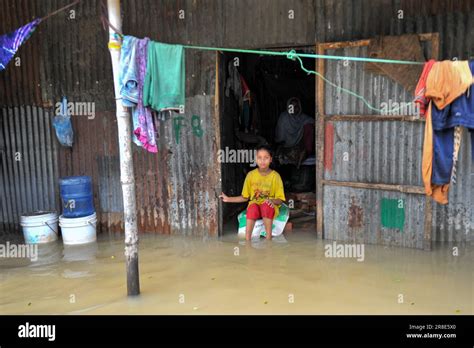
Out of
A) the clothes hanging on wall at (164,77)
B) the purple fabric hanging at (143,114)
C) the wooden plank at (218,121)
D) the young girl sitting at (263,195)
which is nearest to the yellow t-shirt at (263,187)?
the young girl sitting at (263,195)

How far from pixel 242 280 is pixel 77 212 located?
10.3 feet

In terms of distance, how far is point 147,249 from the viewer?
6438 millimetres

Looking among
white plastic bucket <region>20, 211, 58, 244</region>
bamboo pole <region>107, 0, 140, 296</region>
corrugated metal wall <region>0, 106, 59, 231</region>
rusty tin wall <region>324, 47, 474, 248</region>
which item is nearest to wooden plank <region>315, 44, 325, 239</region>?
rusty tin wall <region>324, 47, 474, 248</region>

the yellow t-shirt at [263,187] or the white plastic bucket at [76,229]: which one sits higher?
the yellow t-shirt at [263,187]

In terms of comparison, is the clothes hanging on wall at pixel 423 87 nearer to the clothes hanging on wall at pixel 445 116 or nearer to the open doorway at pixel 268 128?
the clothes hanging on wall at pixel 445 116

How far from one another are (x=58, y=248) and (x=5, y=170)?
1948 mm

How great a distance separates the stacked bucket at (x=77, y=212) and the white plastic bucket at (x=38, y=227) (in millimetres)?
224

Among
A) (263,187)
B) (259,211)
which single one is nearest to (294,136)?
(263,187)

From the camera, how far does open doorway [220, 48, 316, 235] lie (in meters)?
7.43

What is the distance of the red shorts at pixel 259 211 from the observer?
654 centimetres

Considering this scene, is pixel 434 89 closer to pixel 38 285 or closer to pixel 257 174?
pixel 257 174

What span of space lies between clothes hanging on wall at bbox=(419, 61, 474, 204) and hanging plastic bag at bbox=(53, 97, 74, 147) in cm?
519

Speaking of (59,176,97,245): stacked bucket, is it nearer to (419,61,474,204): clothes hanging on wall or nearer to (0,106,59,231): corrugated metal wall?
(0,106,59,231): corrugated metal wall

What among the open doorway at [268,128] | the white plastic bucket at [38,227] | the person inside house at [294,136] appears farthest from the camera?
the person inside house at [294,136]
